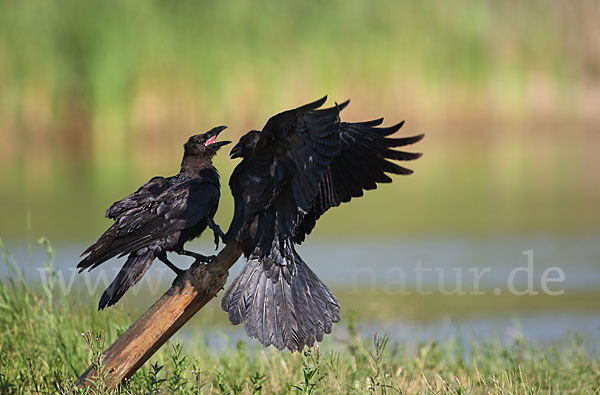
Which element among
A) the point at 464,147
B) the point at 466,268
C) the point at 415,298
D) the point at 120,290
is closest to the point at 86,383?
the point at 120,290

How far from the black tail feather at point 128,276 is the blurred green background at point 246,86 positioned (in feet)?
25.9

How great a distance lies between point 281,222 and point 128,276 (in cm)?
65

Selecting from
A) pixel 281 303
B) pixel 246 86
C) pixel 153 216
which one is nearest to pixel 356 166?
pixel 281 303

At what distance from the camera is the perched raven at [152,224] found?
352cm

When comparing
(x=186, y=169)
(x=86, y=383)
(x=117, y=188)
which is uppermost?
(x=117, y=188)

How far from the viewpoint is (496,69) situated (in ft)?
52.6

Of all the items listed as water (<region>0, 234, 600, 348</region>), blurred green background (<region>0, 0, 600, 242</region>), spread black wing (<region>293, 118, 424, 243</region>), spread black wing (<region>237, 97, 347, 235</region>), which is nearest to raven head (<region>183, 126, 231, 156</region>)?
spread black wing (<region>293, 118, 424, 243</region>)

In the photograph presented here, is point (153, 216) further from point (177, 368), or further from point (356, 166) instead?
point (356, 166)

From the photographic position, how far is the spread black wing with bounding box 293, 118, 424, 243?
376cm

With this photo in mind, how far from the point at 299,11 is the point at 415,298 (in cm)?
799

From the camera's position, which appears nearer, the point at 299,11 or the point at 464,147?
the point at 299,11

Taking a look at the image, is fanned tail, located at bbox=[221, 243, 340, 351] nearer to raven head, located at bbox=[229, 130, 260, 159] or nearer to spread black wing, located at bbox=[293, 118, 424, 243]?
spread black wing, located at bbox=[293, 118, 424, 243]

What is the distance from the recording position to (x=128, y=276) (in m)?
3.56

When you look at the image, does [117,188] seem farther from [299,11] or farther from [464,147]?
[464,147]
